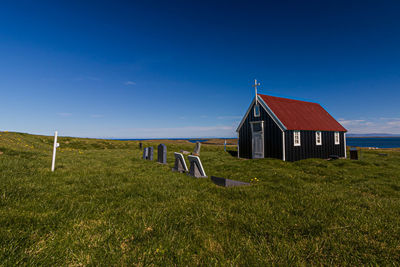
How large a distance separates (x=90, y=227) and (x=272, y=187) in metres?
5.72

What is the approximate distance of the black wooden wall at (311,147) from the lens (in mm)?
16938

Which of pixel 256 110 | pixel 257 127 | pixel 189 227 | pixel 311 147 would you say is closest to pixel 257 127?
pixel 257 127

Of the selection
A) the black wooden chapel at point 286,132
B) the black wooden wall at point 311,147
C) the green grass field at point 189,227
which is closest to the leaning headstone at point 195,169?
the green grass field at point 189,227

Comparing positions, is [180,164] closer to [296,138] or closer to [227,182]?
[227,182]

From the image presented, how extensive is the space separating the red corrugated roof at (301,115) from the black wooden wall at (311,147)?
26.1 inches

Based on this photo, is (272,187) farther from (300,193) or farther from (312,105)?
(312,105)

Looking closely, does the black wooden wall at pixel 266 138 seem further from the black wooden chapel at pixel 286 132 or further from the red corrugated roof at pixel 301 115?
the red corrugated roof at pixel 301 115

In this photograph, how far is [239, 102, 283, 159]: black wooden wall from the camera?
17047 mm

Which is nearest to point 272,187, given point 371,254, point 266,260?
point 371,254

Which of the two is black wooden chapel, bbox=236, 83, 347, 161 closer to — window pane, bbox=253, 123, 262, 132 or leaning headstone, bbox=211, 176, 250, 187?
window pane, bbox=253, 123, 262, 132

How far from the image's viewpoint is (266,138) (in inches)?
710

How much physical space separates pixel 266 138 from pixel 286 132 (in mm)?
1891

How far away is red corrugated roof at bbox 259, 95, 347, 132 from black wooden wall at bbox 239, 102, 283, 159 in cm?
92

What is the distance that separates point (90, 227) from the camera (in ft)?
11.6
